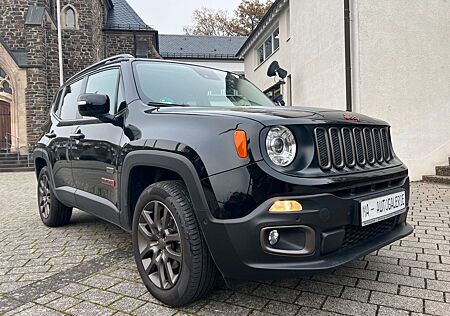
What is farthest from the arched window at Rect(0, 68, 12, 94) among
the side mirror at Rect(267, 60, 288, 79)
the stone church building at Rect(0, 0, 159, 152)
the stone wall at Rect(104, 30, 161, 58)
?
the side mirror at Rect(267, 60, 288, 79)

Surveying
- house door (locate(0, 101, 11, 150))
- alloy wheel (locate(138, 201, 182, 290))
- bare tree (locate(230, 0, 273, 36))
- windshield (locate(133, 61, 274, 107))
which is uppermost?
bare tree (locate(230, 0, 273, 36))

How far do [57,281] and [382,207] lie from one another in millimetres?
2408

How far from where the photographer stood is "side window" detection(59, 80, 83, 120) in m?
4.06

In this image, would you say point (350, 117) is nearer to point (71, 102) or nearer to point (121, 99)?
point (121, 99)

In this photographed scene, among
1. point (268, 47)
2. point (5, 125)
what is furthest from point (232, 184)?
point (5, 125)

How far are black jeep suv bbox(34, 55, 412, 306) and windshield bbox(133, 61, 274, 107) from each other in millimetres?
15

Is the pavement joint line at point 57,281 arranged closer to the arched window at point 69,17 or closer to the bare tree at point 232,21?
the arched window at point 69,17

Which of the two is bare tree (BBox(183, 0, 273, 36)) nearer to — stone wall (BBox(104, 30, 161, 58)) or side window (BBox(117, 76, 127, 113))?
stone wall (BBox(104, 30, 161, 58))

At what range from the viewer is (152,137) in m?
2.58

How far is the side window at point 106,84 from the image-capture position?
3240 mm

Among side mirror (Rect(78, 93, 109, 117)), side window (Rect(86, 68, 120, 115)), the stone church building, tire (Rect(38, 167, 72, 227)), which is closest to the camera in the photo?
side mirror (Rect(78, 93, 109, 117))

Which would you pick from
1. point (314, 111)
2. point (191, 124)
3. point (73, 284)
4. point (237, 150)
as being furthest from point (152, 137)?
point (73, 284)

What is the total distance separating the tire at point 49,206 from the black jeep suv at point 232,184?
160 centimetres

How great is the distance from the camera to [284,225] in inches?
78.3
